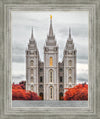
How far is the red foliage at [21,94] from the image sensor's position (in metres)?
1.91

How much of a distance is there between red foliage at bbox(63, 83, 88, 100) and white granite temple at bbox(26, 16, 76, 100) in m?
0.06

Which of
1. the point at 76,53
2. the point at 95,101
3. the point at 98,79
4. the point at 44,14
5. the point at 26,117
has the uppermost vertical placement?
the point at 44,14

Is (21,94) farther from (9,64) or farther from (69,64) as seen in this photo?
(69,64)

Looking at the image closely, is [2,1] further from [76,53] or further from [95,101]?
[95,101]

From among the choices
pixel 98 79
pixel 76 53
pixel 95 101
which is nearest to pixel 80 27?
pixel 76 53

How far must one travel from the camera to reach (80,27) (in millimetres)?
2008

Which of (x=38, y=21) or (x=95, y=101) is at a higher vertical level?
(x=38, y=21)

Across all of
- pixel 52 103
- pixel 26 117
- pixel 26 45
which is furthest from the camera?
pixel 26 45

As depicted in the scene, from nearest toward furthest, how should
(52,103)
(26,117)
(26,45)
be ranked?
1. (26,117)
2. (52,103)
3. (26,45)


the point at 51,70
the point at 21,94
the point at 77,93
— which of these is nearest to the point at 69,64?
the point at 51,70

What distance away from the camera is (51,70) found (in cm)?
216

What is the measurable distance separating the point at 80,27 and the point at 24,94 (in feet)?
3.78

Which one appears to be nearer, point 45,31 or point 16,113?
point 16,113

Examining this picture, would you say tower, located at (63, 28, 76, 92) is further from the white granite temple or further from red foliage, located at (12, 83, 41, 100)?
red foliage, located at (12, 83, 41, 100)
